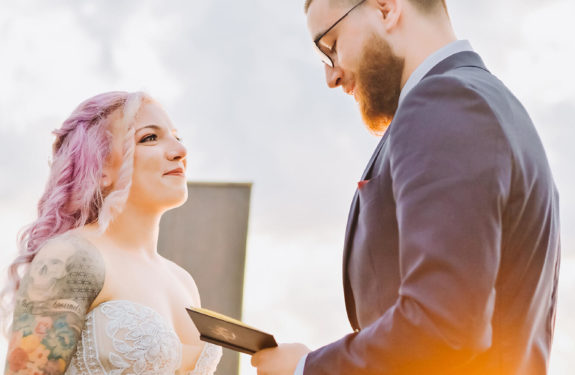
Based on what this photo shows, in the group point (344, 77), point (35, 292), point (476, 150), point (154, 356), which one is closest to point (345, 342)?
point (476, 150)

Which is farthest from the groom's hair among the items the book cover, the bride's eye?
the bride's eye

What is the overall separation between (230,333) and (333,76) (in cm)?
119

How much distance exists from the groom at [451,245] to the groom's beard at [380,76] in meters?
0.22

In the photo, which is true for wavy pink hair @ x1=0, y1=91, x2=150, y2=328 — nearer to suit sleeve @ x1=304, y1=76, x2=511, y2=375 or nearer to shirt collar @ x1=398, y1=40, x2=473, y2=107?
shirt collar @ x1=398, y1=40, x2=473, y2=107

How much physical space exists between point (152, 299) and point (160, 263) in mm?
443

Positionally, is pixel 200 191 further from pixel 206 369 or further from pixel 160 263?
pixel 206 369

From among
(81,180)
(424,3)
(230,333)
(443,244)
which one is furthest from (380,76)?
(81,180)

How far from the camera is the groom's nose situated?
251cm

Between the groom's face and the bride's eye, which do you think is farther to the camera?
the bride's eye

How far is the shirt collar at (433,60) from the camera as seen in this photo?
2158 mm

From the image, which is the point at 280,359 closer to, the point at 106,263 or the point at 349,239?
the point at 349,239

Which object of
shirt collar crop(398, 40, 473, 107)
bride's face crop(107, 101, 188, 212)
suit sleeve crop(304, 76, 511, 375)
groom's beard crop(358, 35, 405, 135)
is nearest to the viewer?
suit sleeve crop(304, 76, 511, 375)

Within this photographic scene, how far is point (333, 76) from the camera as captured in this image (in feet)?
8.29

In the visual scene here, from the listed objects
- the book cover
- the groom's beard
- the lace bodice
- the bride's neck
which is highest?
the groom's beard
